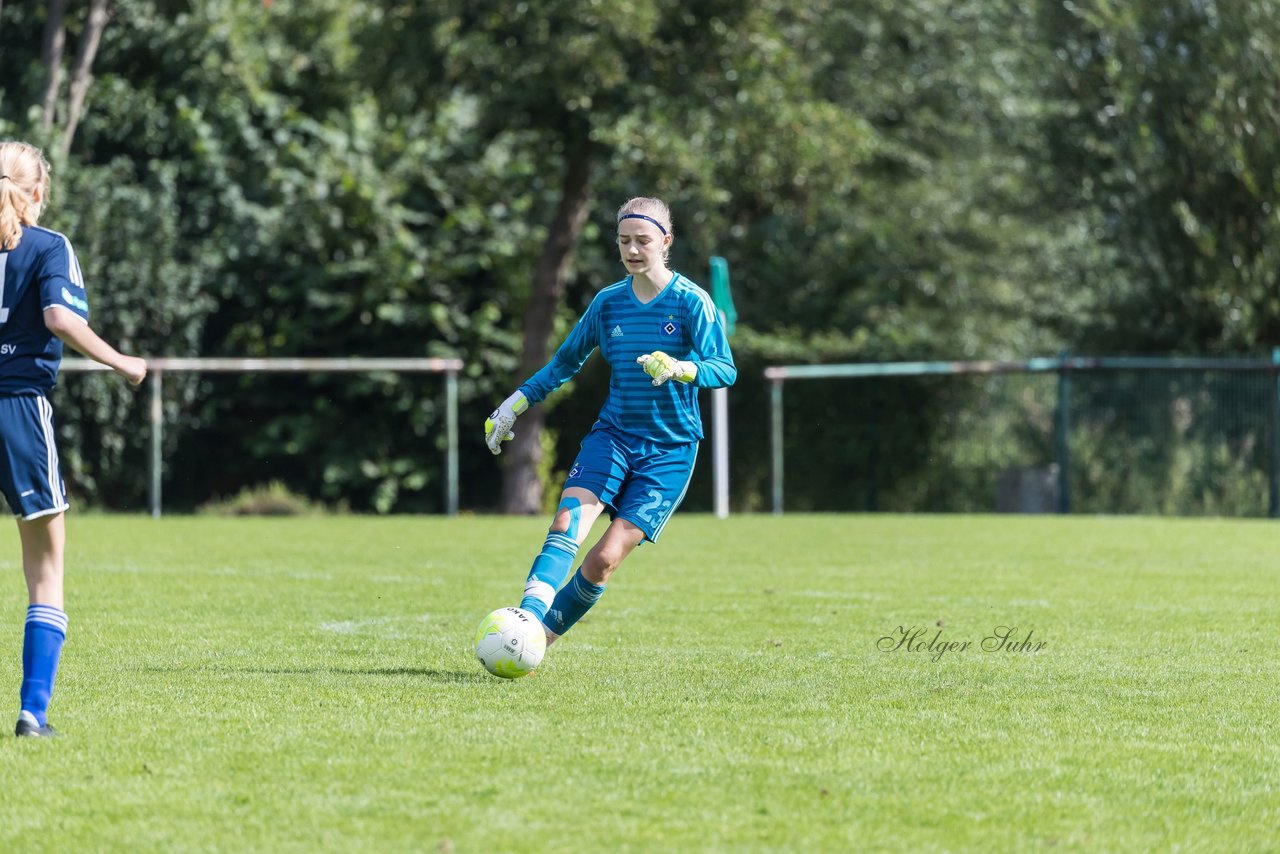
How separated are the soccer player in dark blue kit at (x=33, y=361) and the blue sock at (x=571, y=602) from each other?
7.26 feet

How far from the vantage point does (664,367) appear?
20.3 feet

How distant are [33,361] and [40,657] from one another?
935 millimetres

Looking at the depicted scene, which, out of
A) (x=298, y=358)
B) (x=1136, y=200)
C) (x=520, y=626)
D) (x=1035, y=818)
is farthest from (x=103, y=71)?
(x=1035, y=818)

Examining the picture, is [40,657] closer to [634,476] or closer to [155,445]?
[634,476]

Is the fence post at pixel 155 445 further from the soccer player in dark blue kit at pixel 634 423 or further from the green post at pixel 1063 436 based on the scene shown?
the soccer player in dark blue kit at pixel 634 423

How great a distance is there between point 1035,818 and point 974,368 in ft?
54.0

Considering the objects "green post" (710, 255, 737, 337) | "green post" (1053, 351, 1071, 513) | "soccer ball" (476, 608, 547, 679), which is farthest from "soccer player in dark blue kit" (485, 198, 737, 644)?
"green post" (1053, 351, 1071, 513)

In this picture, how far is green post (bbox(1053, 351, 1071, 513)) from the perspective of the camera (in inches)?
787

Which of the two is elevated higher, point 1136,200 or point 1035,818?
point 1136,200

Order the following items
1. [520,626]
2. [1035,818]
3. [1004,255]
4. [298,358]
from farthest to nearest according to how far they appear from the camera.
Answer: [1004,255], [298,358], [520,626], [1035,818]

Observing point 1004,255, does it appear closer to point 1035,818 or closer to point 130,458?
point 130,458

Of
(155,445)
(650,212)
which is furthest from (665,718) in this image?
(155,445)

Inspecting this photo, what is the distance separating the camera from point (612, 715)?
568 cm

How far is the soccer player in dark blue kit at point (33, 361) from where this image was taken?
515cm
